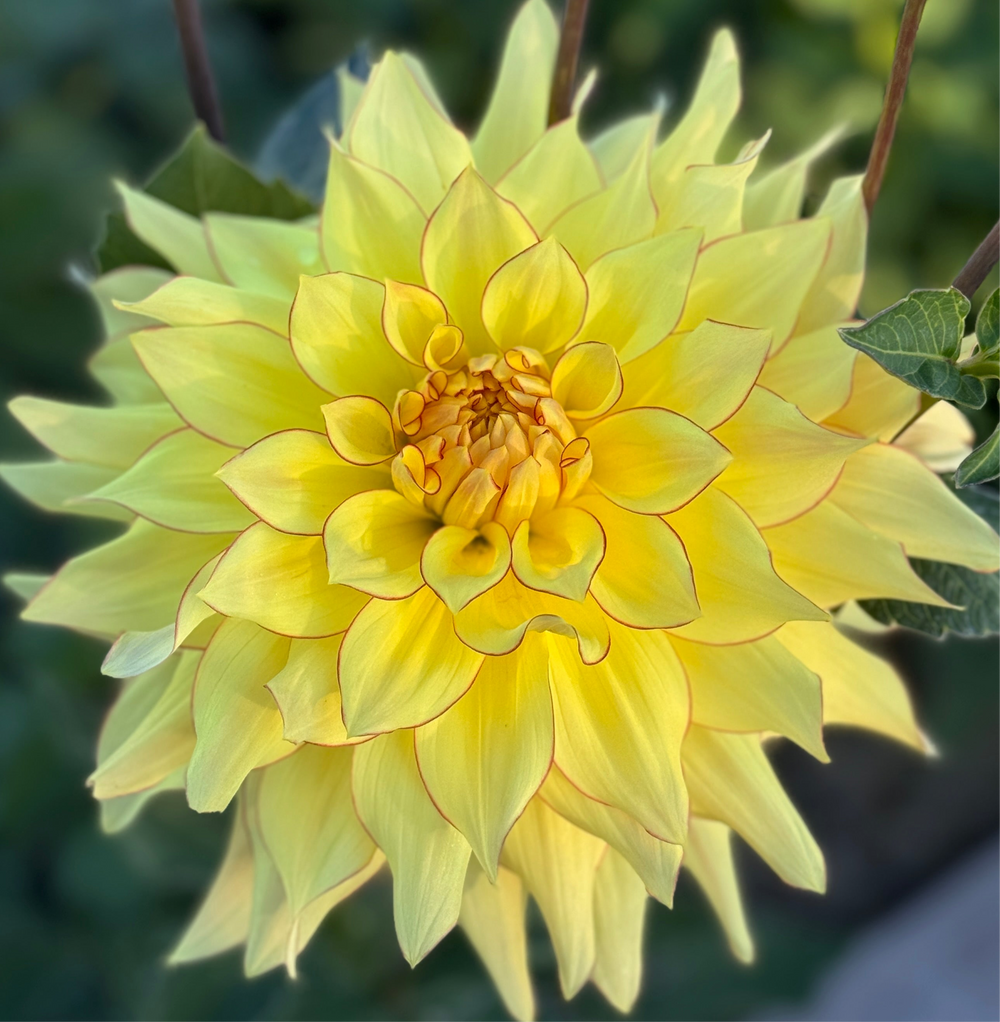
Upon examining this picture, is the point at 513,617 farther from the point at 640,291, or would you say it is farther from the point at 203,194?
the point at 203,194

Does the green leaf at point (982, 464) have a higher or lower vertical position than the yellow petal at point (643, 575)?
higher

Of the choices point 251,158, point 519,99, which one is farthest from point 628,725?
point 251,158

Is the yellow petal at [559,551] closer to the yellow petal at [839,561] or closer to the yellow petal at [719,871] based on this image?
the yellow petal at [839,561]

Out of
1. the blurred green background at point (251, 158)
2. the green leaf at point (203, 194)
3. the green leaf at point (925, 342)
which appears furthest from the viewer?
the blurred green background at point (251, 158)

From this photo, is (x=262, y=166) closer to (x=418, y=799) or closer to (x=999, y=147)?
(x=418, y=799)

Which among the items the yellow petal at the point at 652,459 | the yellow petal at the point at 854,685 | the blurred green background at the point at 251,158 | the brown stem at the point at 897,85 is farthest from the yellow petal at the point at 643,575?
the blurred green background at the point at 251,158

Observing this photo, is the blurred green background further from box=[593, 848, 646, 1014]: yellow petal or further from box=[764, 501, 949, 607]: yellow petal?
box=[764, 501, 949, 607]: yellow petal

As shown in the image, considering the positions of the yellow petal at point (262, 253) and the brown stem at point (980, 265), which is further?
the yellow petal at point (262, 253)
